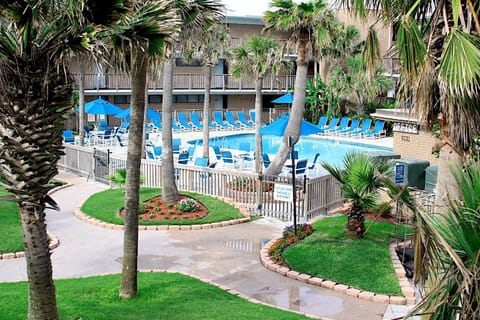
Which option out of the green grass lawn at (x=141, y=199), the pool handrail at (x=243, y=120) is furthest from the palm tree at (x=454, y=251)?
the pool handrail at (x=243, y=120)

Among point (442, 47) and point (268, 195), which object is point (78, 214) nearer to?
point (268, 195)

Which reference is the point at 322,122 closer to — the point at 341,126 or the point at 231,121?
the point at 341,126

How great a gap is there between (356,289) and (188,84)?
31337mm

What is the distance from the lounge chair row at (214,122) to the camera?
38.8m

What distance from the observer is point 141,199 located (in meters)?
16.7

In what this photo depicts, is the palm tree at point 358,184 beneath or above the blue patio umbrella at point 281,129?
beneath

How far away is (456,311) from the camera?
4.68 m

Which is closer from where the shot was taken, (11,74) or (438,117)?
(11,74)

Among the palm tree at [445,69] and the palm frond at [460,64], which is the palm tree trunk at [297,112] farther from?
the palm frond at [460,64]

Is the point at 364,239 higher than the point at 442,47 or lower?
lower

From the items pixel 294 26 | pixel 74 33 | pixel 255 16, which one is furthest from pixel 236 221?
pixel 255 16

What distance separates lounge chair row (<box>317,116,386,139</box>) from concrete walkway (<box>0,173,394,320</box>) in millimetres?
21875

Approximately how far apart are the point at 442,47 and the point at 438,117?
865 millimetres

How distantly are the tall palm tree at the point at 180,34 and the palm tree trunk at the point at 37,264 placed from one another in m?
4.13
